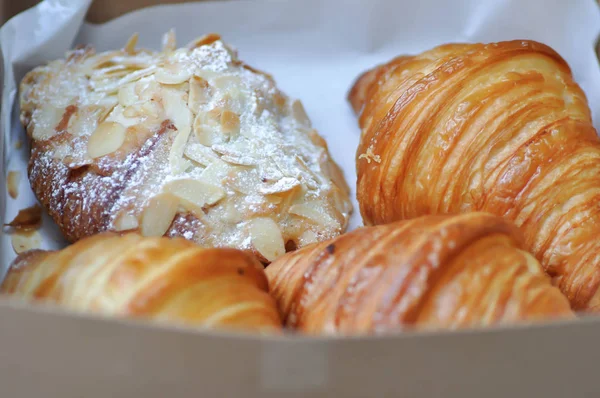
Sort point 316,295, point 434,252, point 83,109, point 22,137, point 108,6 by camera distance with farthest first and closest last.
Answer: point 108,6 < point 22,137 < point 83,109 < point 316,295 < point 434,252

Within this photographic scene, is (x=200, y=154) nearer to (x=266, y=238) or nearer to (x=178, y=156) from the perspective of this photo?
(x=178, y=156)

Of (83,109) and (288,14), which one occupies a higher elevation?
(288,14)

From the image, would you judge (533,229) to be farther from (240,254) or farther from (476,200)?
(240,254)

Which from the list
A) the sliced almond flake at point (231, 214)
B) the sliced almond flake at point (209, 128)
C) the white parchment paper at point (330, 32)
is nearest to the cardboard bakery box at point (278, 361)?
the sliced almond flake at point (231, 214)

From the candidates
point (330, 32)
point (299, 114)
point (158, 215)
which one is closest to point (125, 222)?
point (158, 215)

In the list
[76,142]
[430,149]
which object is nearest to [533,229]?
[430,149]

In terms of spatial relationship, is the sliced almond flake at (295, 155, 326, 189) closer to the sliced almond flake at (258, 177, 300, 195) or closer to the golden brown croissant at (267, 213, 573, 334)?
the sliced almond flake at (258, 177, 300, 195)

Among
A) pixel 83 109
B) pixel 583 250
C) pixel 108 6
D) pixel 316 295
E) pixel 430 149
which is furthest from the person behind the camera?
pixel 108 6
